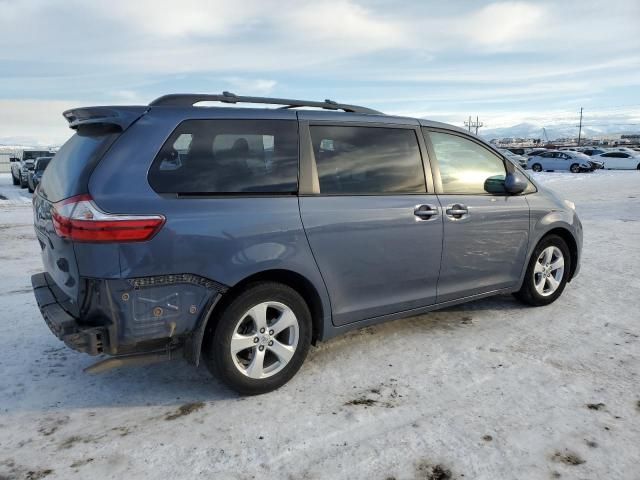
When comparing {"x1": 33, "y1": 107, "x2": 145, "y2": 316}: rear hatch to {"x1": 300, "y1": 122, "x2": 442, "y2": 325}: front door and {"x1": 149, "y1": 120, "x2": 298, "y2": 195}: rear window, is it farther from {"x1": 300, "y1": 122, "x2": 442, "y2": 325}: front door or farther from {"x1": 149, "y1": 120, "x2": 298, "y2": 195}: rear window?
{"x1": 300, "y1": 122, "x2": 442, "y2": 325}: front door

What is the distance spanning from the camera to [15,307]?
16.4 ft

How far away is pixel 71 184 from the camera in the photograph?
291 cm

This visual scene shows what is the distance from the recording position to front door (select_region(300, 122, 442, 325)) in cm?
345

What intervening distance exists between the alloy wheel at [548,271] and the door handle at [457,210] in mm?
1209

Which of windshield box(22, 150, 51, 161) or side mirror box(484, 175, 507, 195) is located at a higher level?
windshield box(22, 150, 51, 161)

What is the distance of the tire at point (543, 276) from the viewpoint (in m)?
4.84

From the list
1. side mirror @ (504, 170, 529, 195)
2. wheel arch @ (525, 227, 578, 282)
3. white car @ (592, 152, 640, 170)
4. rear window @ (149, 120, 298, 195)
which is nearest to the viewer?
rear window @ (149, 120, 298, 195)

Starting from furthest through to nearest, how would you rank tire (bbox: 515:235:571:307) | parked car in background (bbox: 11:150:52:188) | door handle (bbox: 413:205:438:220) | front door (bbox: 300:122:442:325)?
parked car in background (bbox: 11:150:52:188)
tire (bbox: 515:235:571:307)
door handle (bbox: 413:205:438:220)
front door (bbox: 300:122:442:325)

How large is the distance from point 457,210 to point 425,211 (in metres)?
0.35

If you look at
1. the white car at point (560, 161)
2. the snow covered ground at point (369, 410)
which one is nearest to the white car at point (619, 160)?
the white car at point (560, 161)

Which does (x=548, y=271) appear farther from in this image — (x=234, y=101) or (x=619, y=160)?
(x=619, y=160)

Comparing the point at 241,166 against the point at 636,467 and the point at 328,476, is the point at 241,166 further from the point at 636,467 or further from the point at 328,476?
the point at 636,467

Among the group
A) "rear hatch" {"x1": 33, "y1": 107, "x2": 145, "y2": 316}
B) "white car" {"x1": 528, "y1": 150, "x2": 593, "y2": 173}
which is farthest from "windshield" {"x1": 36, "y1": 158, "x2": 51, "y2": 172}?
"white car" {"x1": 528, "y1": 150, "x2": 593, "y2": 173}

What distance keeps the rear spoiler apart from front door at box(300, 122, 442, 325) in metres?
1.08
